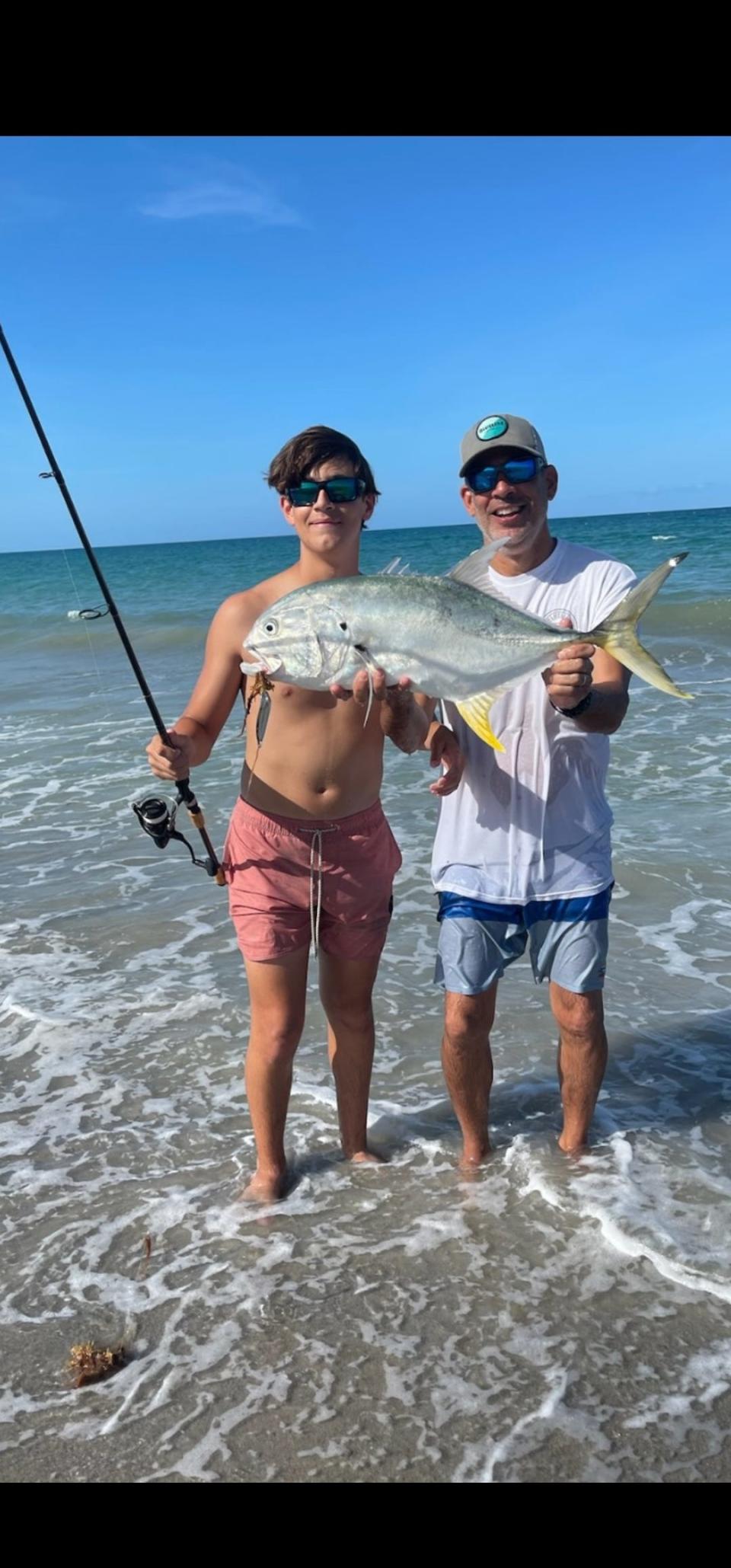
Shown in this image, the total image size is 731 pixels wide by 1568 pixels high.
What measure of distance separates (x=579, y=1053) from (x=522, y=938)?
1.47 feet

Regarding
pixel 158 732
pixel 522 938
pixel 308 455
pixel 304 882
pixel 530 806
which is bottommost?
pixel 522 938

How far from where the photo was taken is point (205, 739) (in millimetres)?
3543

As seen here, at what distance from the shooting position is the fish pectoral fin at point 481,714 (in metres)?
3.32

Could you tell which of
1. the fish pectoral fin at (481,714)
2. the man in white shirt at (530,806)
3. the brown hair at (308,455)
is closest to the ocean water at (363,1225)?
the man in white shirt at (530,806)

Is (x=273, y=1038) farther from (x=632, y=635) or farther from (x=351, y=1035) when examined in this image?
(x=632, y=635)

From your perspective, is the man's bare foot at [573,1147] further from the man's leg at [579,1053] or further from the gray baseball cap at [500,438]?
the gray baseball cap at [500,438]

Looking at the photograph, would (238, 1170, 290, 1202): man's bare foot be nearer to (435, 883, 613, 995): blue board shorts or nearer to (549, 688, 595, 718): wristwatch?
(435, 883, 613, 995): blue board shorts

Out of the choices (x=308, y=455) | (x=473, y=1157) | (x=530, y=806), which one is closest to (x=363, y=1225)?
(x=473, y=1157)

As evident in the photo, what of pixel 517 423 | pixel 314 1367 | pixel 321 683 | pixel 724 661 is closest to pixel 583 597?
pixel 517 423

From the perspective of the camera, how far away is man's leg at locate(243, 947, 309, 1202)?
3633 mm

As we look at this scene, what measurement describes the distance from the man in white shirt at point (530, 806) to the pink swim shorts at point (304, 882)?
27 centimetres

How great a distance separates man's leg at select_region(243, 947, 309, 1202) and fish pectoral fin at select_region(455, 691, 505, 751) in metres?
0.96

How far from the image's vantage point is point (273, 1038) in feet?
12.0

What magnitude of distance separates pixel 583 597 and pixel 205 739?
51.1 inches
